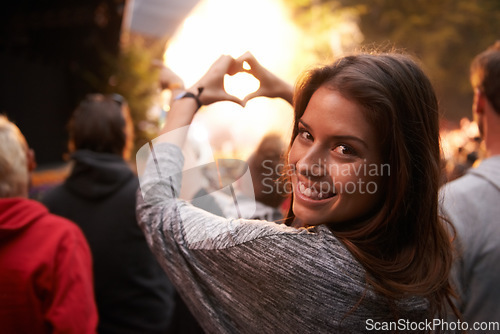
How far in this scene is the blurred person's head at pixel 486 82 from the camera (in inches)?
73.1

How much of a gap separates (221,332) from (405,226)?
1.88ft

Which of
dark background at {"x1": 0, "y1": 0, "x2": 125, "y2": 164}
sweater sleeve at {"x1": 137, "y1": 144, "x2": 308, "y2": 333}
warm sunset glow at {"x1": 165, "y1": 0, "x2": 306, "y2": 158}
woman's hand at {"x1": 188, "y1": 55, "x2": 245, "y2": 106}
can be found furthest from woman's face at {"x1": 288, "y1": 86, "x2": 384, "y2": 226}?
dark background at {"x1": 0, "y1": 0, "x2": 125, "y2": 164}

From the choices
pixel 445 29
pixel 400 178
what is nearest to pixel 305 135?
pixel 400 178

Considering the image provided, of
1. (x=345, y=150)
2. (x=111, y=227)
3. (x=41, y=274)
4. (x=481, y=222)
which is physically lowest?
(x=111, y=227)

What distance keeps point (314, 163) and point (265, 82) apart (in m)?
0.51

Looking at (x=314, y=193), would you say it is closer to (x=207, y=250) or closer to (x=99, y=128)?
(x=207, y=250)

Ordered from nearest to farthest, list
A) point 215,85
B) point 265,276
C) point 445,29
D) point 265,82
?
point 265,276 < point 215,85 < point 265,82 < point 445,29

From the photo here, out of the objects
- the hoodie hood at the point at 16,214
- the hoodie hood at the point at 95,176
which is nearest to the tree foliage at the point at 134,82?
the hoodie hood at the point at 95,176

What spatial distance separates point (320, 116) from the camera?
3.25ft

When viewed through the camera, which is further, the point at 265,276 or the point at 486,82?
the point at 486,82

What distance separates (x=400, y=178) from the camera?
38.7 inches

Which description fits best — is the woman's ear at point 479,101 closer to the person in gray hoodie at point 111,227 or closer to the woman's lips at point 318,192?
the woman's lips at point 318,192

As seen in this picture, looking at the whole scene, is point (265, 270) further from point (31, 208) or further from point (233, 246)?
point (31, 208)

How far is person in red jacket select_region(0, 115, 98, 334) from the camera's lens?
4.60ft
